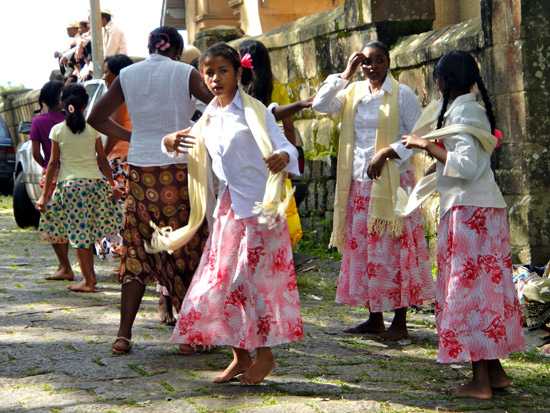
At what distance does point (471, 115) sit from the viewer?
20.1 feet

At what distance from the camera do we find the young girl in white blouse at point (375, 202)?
25.9 ft

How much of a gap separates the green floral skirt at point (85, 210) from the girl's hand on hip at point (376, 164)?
3.26 meters

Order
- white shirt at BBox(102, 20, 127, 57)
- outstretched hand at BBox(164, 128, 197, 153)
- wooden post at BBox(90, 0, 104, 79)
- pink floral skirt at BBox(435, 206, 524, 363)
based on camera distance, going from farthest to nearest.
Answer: wooden post at BBox(90, 0, 104, 79)
white shirt at BBox(102, 20, 127, 57)
outstretched hand at BBox(164, 128, 197, 153)
pink floral skirt at BBox(435, 206, 524, 363)

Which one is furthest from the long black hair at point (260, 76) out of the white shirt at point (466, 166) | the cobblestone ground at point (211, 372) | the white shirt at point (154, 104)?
the white shirt at point (466, 166)

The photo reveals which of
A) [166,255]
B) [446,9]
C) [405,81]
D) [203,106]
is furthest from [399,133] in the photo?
[446,9]

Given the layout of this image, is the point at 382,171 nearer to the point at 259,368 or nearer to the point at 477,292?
the point at 477,292

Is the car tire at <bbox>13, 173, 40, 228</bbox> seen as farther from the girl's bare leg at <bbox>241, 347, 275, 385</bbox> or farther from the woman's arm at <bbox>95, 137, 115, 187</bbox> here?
the girl's bare leg at <bbox>241, 347, 275, 385</bbox>

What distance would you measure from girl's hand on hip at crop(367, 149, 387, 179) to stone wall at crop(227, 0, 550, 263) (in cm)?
158

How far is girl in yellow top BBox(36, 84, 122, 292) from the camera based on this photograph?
10195 mm

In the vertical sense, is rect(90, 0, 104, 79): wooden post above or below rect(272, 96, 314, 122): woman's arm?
above

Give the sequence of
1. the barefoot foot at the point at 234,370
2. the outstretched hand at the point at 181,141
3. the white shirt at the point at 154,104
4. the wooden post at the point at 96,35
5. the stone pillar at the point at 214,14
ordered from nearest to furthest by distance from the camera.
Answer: the barefoot foot at the point at 234,370 → the outstretched hand at the point at 181,141 → the white shirt at the point at 154,104 → the wooden post at the point at 96,35 → the stone pillar at the point at 214,14

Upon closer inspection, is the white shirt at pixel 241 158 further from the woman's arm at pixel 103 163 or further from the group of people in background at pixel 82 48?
the group of people in background at pixel 82 48

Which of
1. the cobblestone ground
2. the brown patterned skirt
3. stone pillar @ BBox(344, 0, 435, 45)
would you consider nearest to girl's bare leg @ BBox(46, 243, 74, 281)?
the cobblestone ground

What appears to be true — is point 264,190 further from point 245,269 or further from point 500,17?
point 500,17
